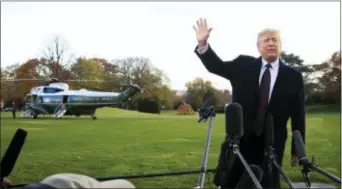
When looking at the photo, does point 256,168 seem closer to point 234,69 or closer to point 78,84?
point 234,69

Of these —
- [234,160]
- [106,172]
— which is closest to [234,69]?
[234,160]

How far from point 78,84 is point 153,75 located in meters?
0.51

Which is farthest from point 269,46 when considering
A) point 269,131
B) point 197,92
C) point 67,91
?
point 67,91

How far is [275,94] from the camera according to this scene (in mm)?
1654

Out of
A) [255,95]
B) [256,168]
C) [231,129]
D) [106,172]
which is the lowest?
[106,172]

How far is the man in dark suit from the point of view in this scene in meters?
1.64

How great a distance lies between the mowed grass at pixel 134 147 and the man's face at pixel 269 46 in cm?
77

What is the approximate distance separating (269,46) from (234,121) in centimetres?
50

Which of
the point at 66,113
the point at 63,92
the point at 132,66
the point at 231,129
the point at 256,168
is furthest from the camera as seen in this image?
Result: the point at 66,113

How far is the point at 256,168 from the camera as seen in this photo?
144cm

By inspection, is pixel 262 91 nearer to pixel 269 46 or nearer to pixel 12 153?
pixel 269 46

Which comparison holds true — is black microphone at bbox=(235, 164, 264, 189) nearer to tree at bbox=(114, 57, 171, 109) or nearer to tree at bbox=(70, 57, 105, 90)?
tree at bbox=(114, 57, 171, 109)

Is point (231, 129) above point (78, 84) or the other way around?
the other way around

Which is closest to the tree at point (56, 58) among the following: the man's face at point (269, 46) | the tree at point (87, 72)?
the tree at point (87, 72)
